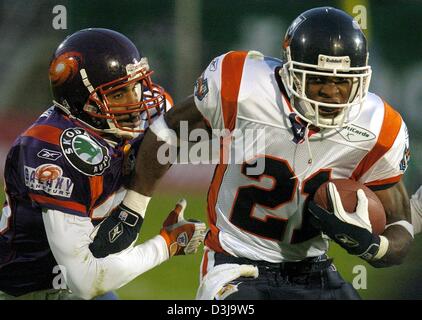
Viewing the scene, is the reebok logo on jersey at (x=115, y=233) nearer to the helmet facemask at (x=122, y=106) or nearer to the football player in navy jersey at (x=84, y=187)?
the football player in navy jersey at (x=84, y=187)

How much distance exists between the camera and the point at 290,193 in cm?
288

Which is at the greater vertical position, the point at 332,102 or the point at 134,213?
the point at 332,102

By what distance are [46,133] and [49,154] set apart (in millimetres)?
105

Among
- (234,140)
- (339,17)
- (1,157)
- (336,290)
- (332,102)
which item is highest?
(339,17)

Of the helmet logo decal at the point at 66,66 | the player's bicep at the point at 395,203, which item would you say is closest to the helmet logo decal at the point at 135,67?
the helmet logo decal at the point at 66,66

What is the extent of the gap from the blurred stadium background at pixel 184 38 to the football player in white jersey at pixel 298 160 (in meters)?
2.29

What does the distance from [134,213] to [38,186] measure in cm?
41

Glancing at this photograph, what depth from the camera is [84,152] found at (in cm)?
302

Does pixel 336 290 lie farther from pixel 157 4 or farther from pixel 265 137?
pixel 157 4

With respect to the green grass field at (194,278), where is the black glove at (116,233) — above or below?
above

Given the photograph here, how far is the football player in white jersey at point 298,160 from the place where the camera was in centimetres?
280

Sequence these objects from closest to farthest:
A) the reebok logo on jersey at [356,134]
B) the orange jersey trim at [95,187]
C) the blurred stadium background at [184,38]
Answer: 1. the reebok logo on jersey at [356,134]
2. the orange jersey trim at [95,187]
3. the blurred stadium background at [184,38]

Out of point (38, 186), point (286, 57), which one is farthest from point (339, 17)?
point (38, 186)

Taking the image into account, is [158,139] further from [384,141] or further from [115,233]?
[384,141]
